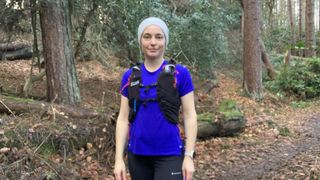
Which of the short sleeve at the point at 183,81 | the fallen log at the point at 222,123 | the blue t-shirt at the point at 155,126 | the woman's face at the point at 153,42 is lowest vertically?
the fallen log at the point at 222,123

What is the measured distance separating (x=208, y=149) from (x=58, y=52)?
137 inches

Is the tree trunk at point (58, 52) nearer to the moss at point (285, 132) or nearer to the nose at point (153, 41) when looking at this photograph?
the moss at point (285, 132)

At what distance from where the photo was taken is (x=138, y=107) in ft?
9.80

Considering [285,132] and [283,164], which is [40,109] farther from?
[285,132]

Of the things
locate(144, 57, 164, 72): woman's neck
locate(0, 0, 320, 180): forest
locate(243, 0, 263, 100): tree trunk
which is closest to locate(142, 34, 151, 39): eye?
locate(144, 57, 164, 72): woman's neck

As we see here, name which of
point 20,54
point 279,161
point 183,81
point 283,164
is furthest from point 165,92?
point 20,54

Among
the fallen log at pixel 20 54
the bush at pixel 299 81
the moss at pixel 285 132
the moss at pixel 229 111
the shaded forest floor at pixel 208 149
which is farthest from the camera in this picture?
the bush at pixel 299 81

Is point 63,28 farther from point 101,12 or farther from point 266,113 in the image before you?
point 266,113

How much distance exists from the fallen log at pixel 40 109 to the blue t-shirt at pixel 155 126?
159 inches

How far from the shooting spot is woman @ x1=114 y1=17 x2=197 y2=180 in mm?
2930

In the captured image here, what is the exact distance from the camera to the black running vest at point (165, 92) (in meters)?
2.90

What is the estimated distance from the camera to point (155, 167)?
302cm

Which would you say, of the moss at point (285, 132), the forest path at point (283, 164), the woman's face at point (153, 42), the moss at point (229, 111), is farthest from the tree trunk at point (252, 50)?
the woman's face at point (153, 42)

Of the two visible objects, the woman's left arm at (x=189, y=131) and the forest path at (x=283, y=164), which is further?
the forest path at (x=283, y=164)
